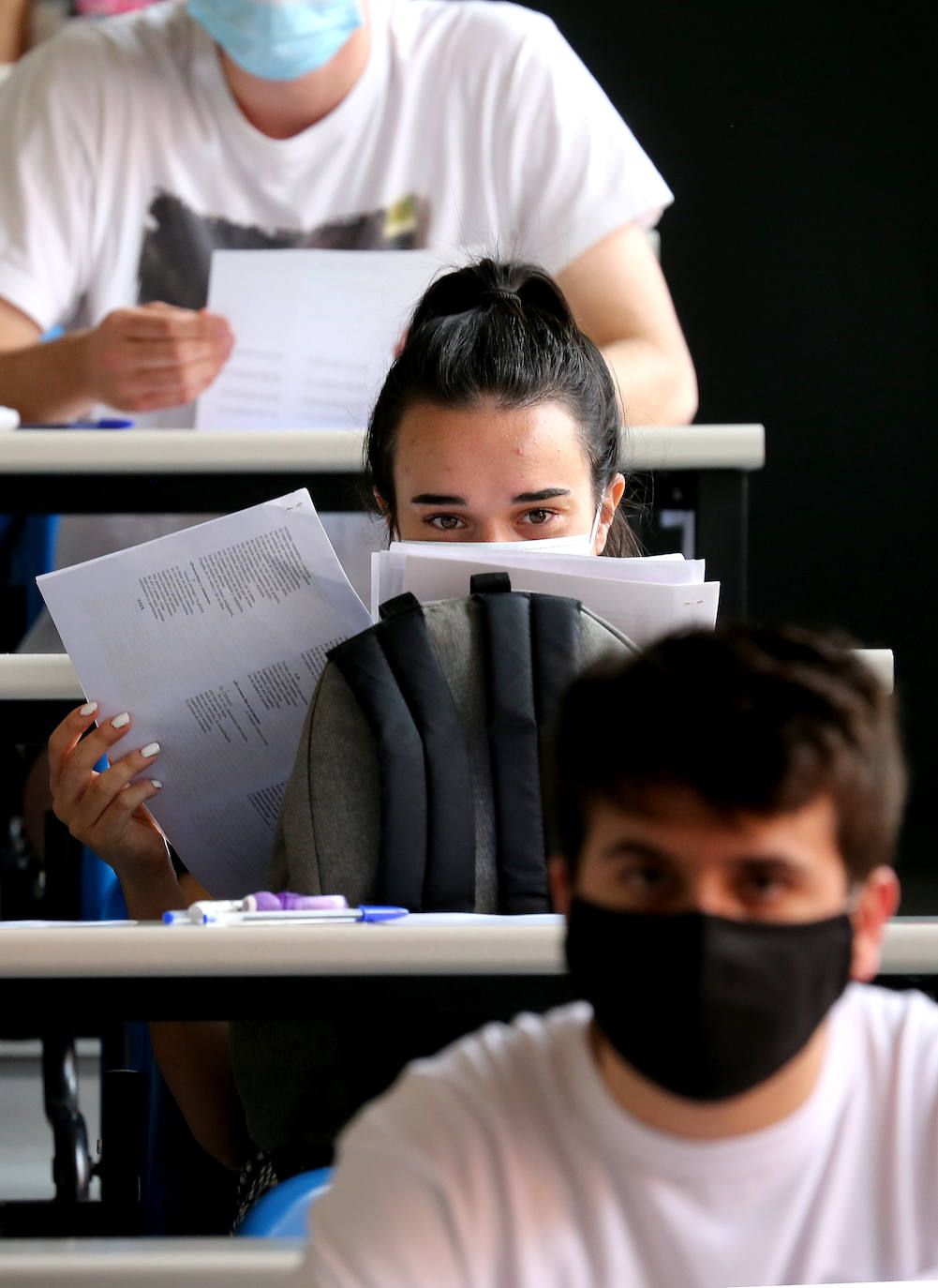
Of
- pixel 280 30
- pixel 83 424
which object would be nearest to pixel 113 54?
pixel 280 30

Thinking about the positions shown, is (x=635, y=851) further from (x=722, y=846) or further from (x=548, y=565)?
(x=548, y=565)

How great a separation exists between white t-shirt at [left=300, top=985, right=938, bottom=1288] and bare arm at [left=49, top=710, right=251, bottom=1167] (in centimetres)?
53

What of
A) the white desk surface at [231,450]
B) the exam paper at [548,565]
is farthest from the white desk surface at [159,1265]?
the white desk surface at [231,450]

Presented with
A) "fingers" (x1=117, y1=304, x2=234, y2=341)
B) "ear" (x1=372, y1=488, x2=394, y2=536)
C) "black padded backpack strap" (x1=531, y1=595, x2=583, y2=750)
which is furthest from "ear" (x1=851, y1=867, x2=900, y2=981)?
"fingers" (x1=117, y1=304, x2=234, y2=341)

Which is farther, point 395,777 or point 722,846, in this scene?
point 395,777

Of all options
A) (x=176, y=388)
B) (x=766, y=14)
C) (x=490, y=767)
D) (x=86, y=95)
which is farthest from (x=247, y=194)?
(x=766, y=14)

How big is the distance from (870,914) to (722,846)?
0.25 ft

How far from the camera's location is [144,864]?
1.15 meters

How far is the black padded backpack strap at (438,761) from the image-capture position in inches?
36.8

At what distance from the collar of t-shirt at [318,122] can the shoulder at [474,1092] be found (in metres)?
1.61

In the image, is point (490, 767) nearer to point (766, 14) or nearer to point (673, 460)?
point (673, 460)

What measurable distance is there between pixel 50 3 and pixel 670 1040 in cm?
287

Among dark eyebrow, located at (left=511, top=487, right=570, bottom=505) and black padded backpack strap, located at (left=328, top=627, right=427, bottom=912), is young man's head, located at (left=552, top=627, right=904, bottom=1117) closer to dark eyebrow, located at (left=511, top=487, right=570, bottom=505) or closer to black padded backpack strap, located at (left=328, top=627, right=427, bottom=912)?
black padded backpack strap, located at (left=328, top=627, right=427, bottom=912)

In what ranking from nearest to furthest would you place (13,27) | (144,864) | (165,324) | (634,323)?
1. (144,864)
2. (165,324)
3. (634,323)
4. (13,27)
